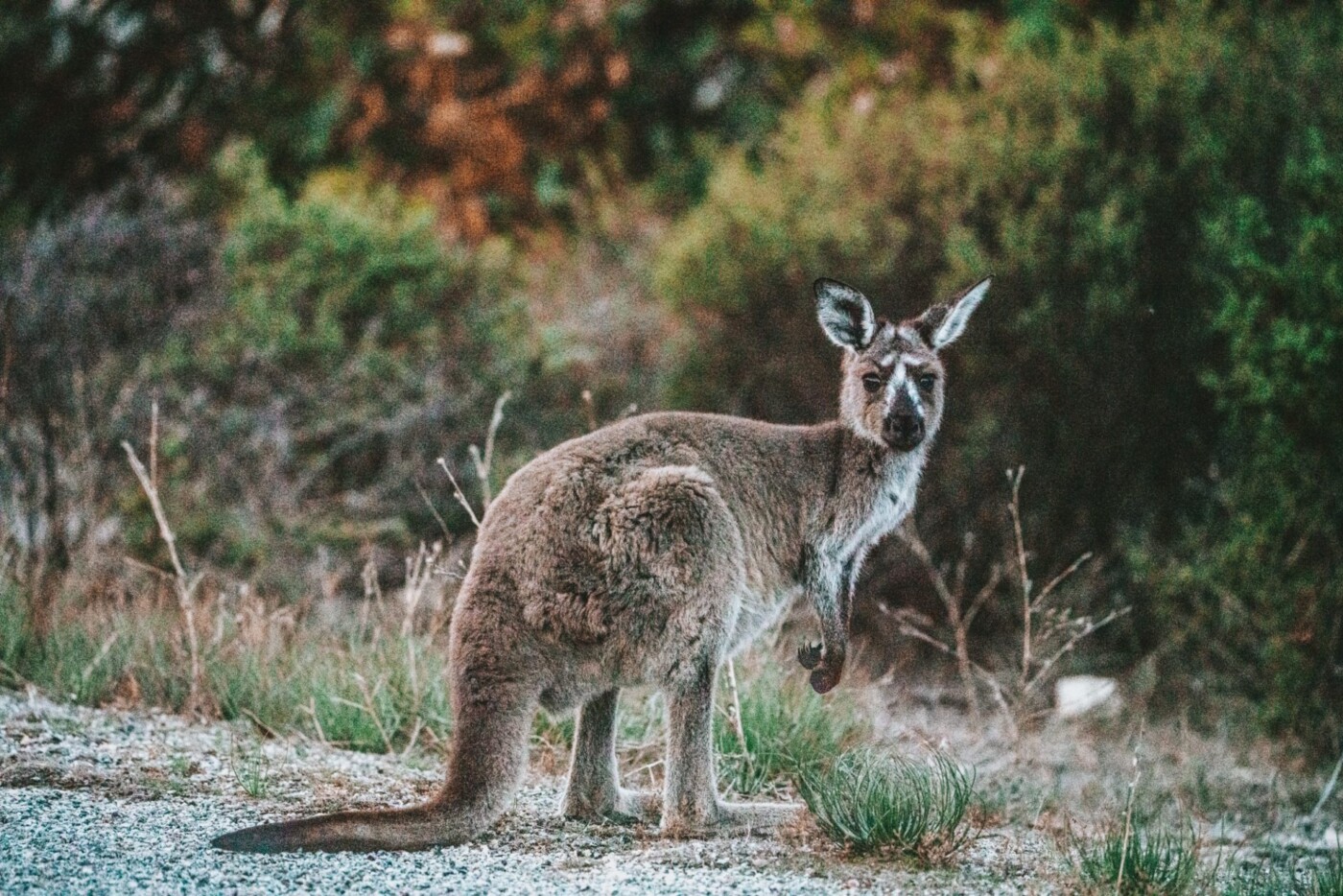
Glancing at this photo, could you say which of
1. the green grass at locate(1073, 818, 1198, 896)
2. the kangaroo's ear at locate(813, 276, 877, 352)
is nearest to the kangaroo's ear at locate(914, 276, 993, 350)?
the kangaroo's ear at locate(813, 276, 877, 352)

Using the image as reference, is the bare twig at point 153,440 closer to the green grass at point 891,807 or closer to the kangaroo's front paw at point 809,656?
the kangaroo's front paw at point 809,656

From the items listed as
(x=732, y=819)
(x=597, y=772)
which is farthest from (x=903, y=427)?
(x=597, y=772)

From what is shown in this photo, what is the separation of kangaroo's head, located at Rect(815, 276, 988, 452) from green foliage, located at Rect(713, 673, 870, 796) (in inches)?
51.2

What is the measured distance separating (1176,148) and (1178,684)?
11.6 ft

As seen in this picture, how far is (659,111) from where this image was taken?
14.6 metres

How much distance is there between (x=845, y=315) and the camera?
19.3ft

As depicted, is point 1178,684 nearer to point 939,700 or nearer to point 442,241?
point 939,700

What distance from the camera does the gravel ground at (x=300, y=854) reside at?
4375 millimetres

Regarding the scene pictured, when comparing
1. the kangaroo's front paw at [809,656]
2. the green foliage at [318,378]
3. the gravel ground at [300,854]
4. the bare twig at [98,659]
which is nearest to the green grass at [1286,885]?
the gravel ground at [300,854]

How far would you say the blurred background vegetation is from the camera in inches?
334

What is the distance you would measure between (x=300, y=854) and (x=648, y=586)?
1.34 meters

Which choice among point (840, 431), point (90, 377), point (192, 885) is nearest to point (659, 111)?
point (90, 377)

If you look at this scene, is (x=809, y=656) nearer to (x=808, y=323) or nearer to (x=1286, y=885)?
(x=1286, y=885)

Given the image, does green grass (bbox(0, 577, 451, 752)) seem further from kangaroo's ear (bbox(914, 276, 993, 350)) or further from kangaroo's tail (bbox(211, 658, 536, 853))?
kangaroo's ear (bbox(914, 276, 993, 350))
